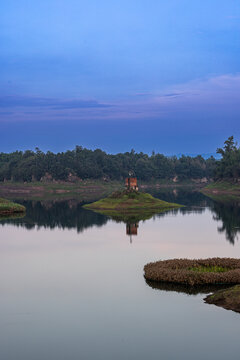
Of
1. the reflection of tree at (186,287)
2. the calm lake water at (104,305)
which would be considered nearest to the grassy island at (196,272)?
the reflection of tree at (186,287)

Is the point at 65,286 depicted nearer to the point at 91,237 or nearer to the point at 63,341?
the point at 63,341

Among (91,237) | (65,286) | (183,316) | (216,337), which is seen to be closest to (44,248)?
(91,237)

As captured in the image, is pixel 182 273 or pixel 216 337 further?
pixel 182 273

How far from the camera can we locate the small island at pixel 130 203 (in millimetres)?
118312

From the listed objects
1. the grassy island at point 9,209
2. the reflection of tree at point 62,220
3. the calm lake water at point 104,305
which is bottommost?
the calm lake water at point 104,305

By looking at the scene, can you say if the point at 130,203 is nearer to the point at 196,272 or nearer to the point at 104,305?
the point at 196,272

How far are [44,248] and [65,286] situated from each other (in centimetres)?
2293

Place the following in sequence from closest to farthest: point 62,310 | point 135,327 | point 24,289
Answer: point 135,327, point 62,310, point 24,289

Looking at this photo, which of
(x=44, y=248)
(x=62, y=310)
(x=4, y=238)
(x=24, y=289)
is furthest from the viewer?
(x=4, y=238)

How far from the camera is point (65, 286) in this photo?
43.1 metres

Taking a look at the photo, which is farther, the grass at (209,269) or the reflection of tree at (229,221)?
the reflection of tree at (229,221)

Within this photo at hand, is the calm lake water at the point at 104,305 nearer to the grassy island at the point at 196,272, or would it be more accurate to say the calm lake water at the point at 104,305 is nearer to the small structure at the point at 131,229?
the grassy island at the point at 196,272

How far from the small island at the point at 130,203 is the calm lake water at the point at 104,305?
1730 inches

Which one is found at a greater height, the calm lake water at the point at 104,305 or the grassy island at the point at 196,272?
the grassy island at the point at 196,272
